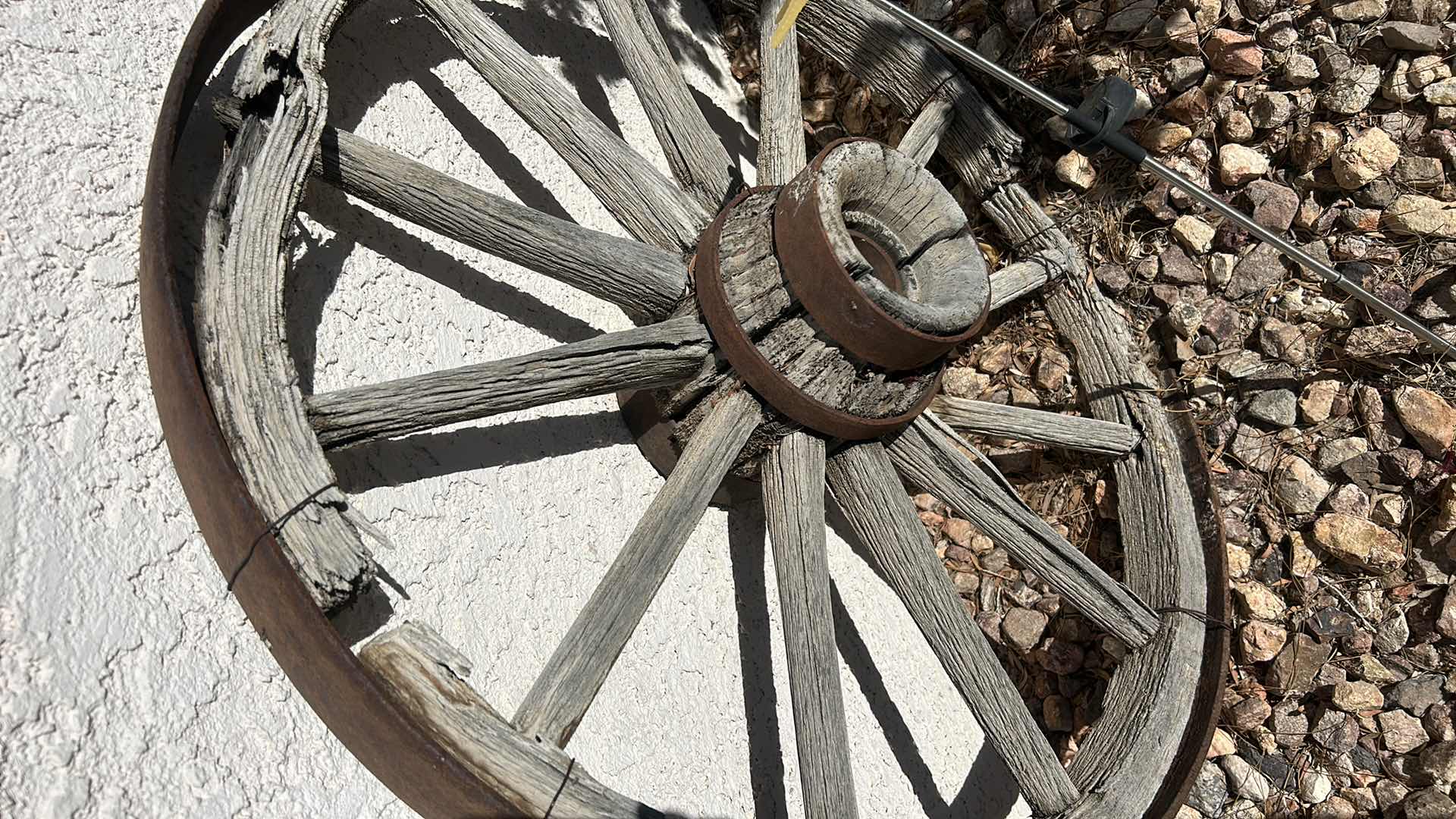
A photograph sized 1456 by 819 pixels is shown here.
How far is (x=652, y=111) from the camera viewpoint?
70.5 inches

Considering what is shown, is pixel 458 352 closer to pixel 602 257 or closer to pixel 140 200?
pixel 602 257

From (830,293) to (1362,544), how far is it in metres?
1.21

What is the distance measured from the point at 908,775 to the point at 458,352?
1197mm

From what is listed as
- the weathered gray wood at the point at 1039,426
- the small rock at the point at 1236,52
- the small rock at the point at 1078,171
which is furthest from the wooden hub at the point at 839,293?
the small rock at the point at 1236,52

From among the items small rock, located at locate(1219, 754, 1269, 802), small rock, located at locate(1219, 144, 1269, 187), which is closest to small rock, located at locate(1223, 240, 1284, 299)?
small rock, located at locate(1219, 144, 1269, 187)

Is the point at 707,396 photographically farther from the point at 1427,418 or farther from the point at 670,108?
the point at 1427,418

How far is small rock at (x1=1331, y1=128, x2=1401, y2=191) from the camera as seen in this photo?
188 cm

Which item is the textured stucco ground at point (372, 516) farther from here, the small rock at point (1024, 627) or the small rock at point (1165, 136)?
the small rock at point (1165, 136)

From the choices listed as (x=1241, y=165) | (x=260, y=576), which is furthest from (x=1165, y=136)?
(x=260, y=576)

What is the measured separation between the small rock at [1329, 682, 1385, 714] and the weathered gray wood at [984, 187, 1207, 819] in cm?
35

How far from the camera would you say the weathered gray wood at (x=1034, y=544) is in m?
1.73

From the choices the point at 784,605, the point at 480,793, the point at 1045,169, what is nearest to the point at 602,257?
the point at 784,605

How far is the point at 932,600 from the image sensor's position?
1623 millimetres

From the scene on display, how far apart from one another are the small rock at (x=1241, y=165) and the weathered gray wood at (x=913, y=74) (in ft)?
1.42
